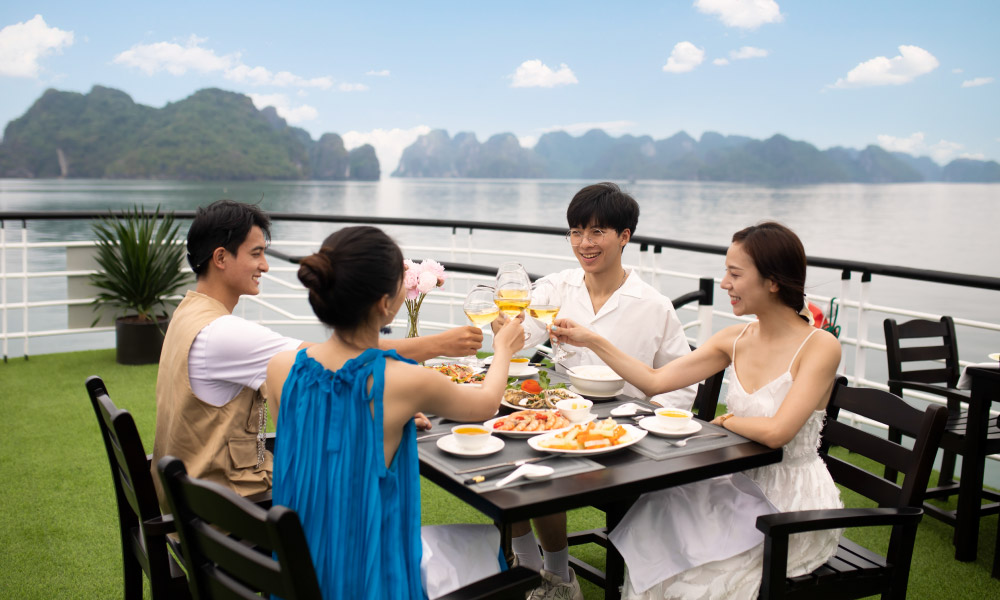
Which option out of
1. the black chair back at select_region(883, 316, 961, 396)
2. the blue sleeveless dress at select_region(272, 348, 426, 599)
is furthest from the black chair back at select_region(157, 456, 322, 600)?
the black chair back at select_region(883, 316, 961, 396)

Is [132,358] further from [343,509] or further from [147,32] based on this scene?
[147,32]

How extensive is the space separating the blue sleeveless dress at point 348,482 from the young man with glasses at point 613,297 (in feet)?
3.85

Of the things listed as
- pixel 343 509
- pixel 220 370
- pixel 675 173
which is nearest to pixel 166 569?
pixel 220 370

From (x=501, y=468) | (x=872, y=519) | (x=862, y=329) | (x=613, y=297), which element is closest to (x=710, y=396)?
(x=613, y=297)

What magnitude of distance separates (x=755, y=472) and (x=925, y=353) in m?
2.09

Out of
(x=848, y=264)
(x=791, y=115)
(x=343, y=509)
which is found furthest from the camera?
(x=791, y=115)

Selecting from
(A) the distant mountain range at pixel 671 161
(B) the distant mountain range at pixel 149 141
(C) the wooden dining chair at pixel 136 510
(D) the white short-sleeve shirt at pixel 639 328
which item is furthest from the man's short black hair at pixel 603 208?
(B) the distant mountain range at pixel 149 141

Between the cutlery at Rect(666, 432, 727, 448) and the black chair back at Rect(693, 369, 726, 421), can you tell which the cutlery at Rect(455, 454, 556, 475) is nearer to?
the cutlery at Rect(666, 432, 727, 448)

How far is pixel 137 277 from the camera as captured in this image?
229 inches

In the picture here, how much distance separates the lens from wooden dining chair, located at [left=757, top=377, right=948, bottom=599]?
1722mm

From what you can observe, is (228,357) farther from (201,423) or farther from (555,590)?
(555,590)

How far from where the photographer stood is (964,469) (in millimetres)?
3031

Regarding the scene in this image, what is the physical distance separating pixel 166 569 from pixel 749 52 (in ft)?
152

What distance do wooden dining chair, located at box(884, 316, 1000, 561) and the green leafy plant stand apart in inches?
200
